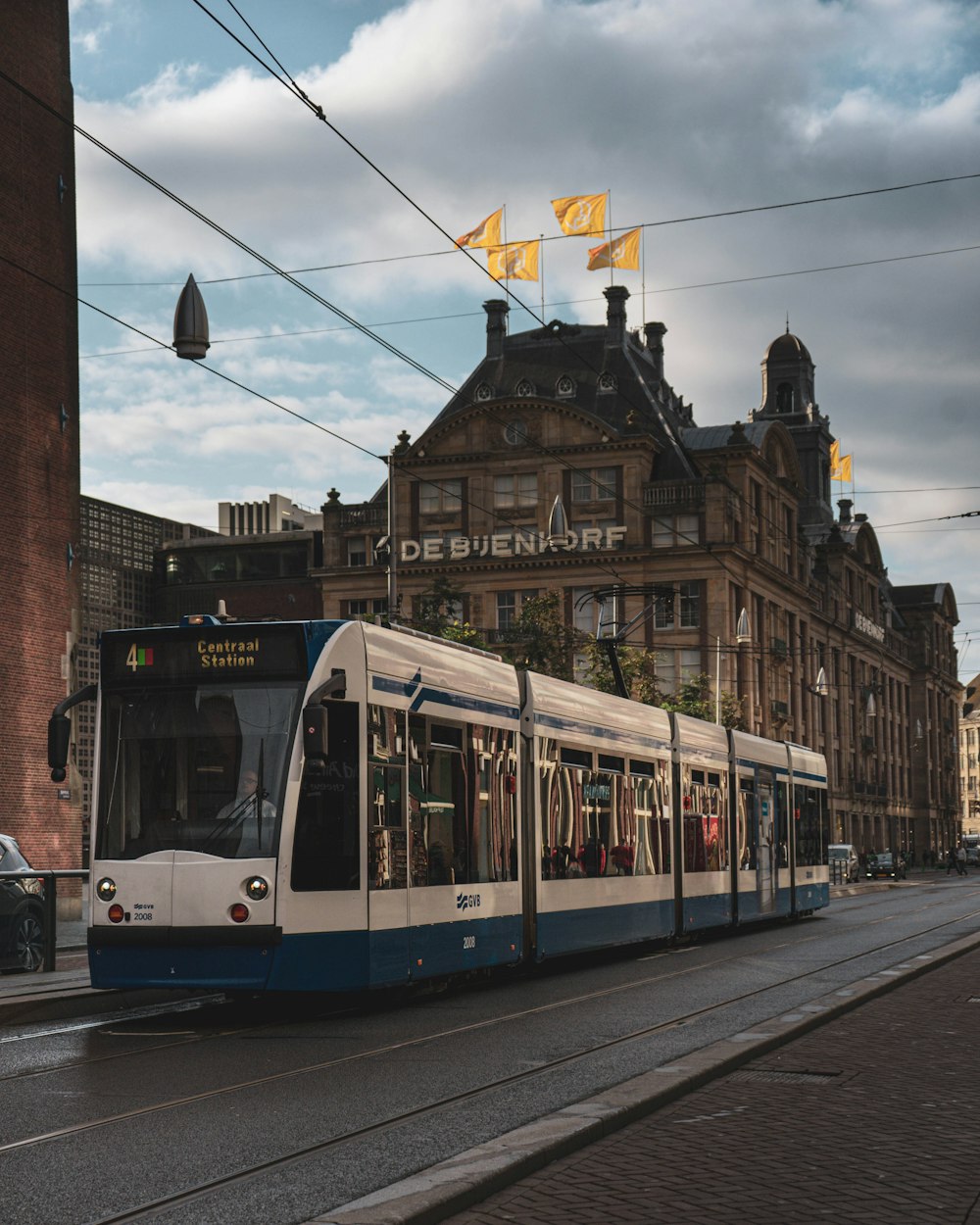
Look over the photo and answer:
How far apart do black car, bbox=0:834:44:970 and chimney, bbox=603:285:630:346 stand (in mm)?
64624

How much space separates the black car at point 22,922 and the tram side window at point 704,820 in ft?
29.5

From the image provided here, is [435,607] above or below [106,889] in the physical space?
above

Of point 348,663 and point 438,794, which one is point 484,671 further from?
point 348,663

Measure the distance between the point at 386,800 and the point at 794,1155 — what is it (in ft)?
22.8

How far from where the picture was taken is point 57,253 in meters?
33.5

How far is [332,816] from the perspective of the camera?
13.7m

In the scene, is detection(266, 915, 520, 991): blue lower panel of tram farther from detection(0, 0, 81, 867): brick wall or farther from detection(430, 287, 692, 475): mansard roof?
detection(430, 287, 692, 475): mansard roof

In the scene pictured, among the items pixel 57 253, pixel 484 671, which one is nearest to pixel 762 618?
pixel 57 253

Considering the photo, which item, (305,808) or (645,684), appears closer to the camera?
(305,808)

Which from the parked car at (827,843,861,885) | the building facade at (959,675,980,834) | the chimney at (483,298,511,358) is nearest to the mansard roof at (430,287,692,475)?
the chimney at (483,298,511,358)

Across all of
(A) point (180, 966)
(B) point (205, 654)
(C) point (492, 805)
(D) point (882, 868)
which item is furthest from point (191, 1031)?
(D) point (882, 868)

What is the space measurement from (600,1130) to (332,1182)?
5.19 ft

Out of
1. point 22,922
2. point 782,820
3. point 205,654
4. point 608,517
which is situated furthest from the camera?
point 608,517

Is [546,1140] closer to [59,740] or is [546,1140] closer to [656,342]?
[59,740]
